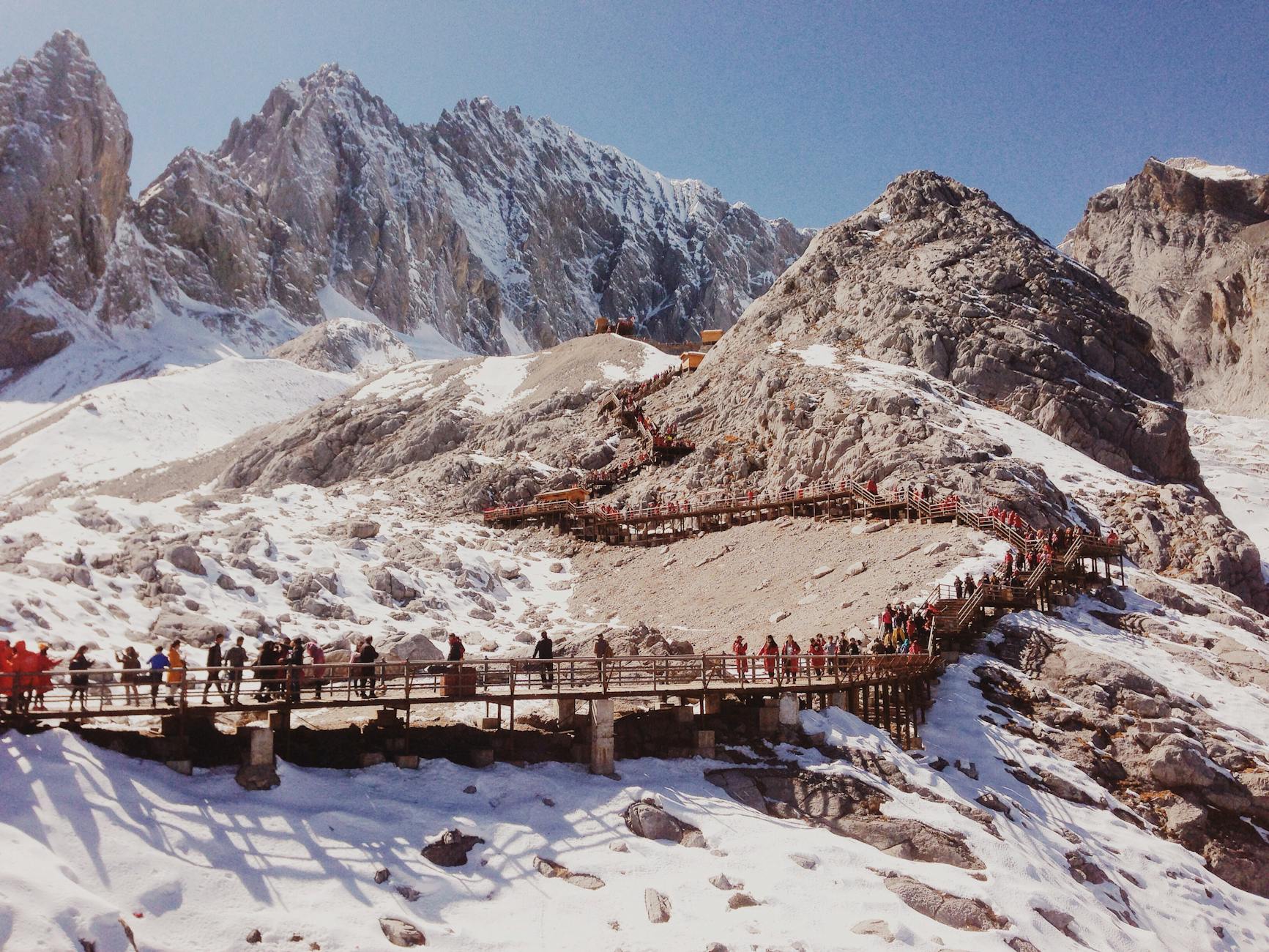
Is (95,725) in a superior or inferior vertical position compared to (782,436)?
inferior

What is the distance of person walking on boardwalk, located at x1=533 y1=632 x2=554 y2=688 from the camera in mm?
22281

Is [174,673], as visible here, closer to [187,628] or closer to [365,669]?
[365,669]

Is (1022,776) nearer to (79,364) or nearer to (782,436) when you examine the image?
(782,436)

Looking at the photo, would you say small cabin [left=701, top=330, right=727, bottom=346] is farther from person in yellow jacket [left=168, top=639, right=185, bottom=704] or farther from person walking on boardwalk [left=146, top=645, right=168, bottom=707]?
person walking on boardwalk [left=146, top=645, right=168, bottom=707]

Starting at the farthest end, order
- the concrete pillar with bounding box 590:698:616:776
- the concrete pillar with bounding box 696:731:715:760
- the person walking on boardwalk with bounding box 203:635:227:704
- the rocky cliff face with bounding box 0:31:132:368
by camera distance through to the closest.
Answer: the rocky cliff face with bounding box 0:31:132:368 → the concrete pillar with bounding box 696:731:715:760 → the concrete pillar with bounding box 590:698:616:776 → the person walking on boardwalk with bounding box 203:635:227:704

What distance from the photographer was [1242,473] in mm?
99812

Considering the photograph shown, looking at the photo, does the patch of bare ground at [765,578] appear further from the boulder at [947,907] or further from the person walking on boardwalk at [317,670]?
the person walking on boardwalk at [317,670]

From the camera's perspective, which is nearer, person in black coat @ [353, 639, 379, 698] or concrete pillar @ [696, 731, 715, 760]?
person in black coat @ [353, 639, 379, 698]

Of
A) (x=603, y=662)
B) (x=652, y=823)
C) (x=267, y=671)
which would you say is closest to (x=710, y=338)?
(x=603, y=662)

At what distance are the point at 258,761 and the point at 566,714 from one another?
21.9ft

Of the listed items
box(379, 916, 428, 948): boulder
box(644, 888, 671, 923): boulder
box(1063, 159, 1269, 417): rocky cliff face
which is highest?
box(1063, 159, 1269, 417): rocky cliff face

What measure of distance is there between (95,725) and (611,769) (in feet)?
32.6

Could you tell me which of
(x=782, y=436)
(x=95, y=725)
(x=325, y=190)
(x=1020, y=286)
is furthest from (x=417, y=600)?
(x=325, y=190)

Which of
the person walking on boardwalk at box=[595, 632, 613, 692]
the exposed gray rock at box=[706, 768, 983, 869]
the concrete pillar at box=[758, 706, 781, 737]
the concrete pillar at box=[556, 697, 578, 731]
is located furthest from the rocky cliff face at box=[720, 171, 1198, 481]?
the concrete pillar at box=[556, 697, 578, 731]
